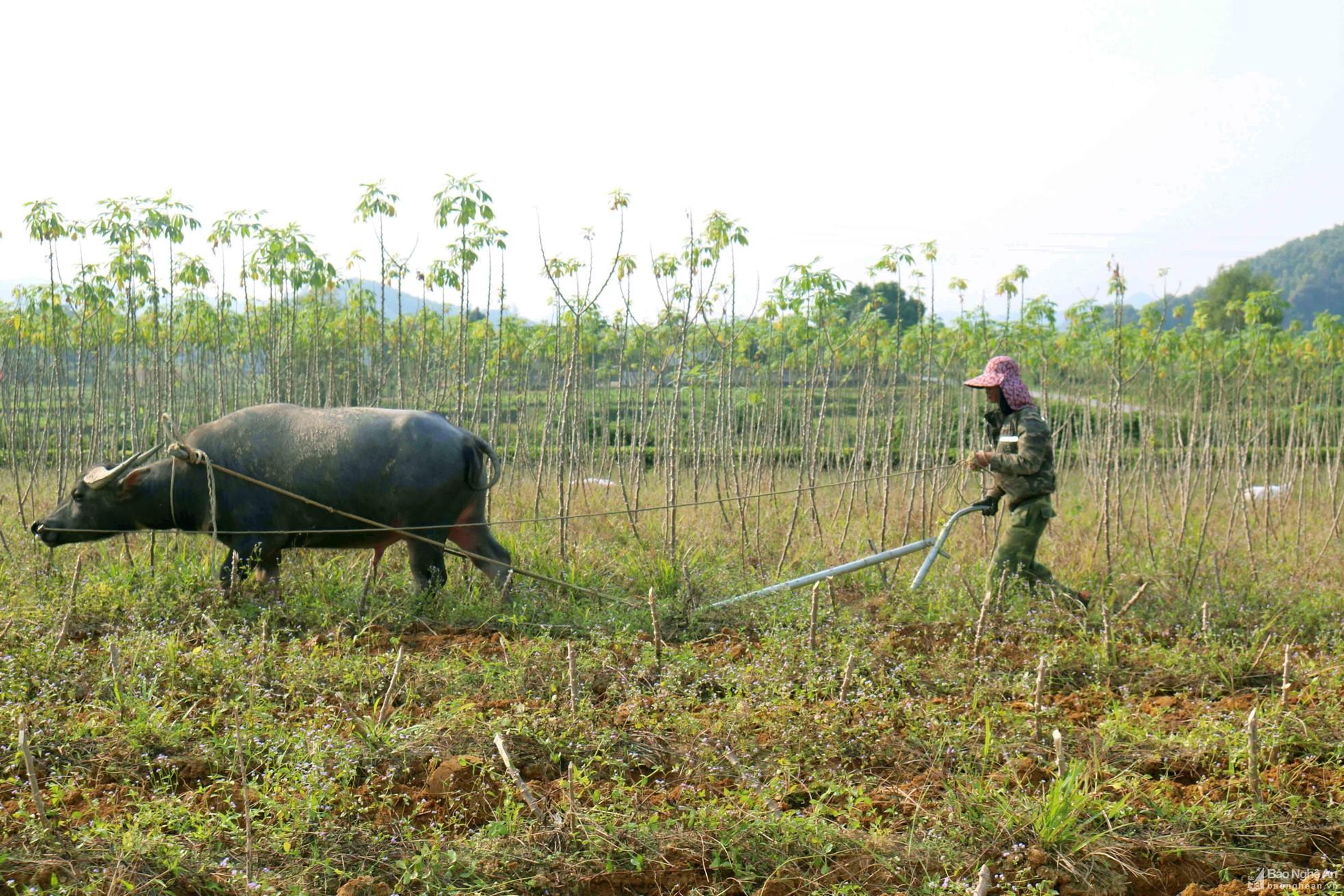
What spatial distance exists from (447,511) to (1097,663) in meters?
3.12

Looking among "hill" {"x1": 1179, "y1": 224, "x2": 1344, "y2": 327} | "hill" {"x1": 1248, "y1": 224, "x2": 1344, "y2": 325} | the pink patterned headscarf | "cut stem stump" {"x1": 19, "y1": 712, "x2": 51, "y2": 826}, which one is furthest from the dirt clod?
"hill" {"x1": 1248, "y1": 224, "x2": 1344, "y2": 325}

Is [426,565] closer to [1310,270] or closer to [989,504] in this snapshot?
[989,504]

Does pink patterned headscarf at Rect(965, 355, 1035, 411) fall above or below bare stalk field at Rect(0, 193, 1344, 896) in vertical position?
above

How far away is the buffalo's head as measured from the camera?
5008mm

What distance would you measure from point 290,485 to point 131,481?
2.49 ft

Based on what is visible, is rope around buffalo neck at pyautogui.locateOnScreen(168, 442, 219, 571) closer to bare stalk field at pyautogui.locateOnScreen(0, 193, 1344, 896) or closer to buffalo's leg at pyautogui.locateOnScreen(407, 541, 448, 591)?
bare stalk field at pyautogui.locateOnScreen(0, 193, 1344, 896)

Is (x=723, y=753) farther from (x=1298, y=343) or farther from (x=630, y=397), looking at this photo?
(x=630, y=397)

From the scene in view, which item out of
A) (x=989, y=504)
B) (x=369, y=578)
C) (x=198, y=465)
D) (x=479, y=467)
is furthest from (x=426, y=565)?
(x=989, y=504)

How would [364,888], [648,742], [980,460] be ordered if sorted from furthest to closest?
[980,460] < [648,742] < [364,888]

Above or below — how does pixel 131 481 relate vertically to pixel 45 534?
above

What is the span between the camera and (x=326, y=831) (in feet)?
8.50

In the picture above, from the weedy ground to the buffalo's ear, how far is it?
39 cm

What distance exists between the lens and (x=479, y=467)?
17.2ft

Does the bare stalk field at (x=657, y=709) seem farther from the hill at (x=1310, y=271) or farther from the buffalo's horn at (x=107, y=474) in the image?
the hill at (x=1310, y=271)
